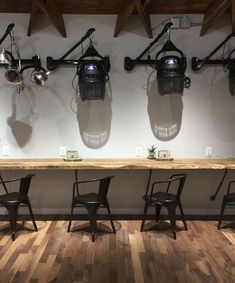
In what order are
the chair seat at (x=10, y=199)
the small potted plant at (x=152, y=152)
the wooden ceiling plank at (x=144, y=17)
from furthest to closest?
1. the small potted plant at (x=152, y=152)
2. the wooden ceiling plank at (x=144, y=17)
3. the chair seat at (x=10, y=199)

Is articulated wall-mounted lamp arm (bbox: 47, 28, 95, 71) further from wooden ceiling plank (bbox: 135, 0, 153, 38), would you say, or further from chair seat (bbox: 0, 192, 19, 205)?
chair seat (bbox: 0, 192, 19, 205)

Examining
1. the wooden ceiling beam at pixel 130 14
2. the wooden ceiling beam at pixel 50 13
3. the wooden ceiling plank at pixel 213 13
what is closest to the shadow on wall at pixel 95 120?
the wooden ceiling beam at pixel 130 14

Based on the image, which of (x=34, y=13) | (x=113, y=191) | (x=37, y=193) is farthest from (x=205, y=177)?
(x=34, y=13)

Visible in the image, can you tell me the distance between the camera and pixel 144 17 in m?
3.94

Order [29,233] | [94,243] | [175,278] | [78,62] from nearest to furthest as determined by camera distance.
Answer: [175,278]
[94,243]
[29,233]
[78,62]

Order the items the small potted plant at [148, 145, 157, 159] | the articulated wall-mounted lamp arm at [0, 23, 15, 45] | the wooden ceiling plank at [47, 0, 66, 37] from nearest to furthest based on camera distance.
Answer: the wooden ceiling plank at [47, 0, 66, 37], the articulated wall-mounted lamp arm at [0, 23, 15, 45], the small potted plant at [148, 145, 157, 159]

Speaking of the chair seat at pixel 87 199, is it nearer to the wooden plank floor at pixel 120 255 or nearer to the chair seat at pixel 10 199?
the wooden plank floor at pixel 120 255

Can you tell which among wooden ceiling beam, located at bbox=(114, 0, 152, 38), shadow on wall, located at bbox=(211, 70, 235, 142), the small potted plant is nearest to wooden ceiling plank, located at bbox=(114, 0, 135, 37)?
wooden ceiling beam, located at bbox=(114, 0, 152, 38)

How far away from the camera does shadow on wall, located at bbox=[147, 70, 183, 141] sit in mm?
4344

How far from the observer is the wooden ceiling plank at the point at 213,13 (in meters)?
3.74

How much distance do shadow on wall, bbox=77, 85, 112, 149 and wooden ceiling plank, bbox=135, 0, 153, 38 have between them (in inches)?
36.8

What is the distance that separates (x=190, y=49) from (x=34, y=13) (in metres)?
2.01

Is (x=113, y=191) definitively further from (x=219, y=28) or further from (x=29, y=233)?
(x=219, y=28)

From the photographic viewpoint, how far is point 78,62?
406cm
